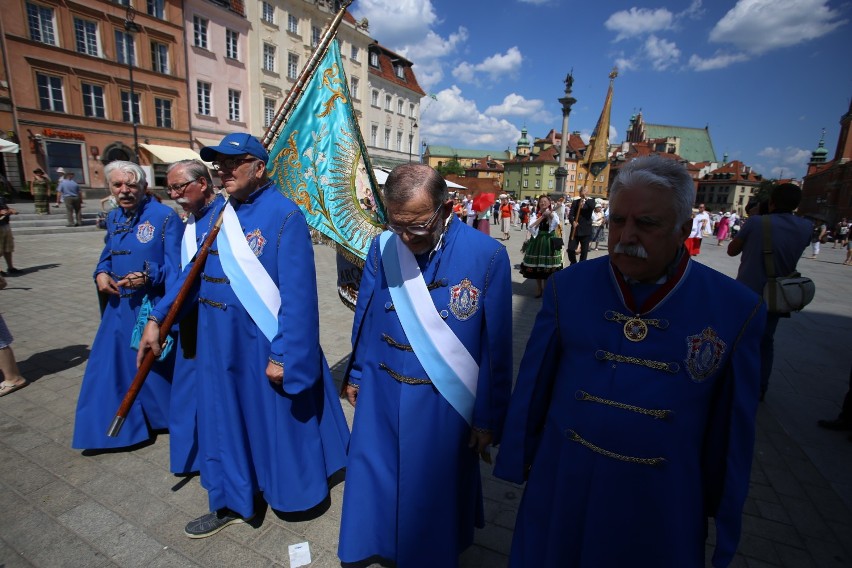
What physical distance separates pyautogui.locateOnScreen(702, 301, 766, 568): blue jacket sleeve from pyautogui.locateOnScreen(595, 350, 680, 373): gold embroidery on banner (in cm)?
20

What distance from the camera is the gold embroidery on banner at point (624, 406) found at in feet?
4.70

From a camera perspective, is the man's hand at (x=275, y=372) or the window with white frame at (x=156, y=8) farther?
the window with white frame at (x=156, y=8)

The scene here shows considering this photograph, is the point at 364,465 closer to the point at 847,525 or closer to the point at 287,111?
the point at 287,111

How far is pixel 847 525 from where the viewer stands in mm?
2869

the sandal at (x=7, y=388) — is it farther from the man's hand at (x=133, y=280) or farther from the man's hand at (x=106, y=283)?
the man's hand at (x=133, y=280)

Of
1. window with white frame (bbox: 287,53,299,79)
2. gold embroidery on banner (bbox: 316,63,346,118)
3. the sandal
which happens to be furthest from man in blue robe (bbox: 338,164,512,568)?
window with white frame (bbox: 287,53,299,79)

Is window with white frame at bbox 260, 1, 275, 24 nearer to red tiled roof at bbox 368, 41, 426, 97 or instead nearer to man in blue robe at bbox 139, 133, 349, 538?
red tiled roof at bbox 368, 41, 426, 97

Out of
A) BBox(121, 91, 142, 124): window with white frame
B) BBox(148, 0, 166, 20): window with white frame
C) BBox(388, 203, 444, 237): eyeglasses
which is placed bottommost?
BBox(388, 203, 444, 237): eyeglasses

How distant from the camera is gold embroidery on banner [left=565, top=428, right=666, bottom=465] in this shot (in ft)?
4.79

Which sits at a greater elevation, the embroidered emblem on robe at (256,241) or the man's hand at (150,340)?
the embroidered emblem on robe at (256,241)

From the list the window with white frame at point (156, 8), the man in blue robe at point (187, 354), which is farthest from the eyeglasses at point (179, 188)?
the window with white frame at point (156, 8)

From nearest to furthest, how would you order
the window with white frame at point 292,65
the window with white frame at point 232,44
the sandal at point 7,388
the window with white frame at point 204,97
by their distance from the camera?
1. the sandal at point 7,388
2. the window with white frame at point 204,97
3. the window with white frame at point 232,44
4. the window with white frame at point 292,65

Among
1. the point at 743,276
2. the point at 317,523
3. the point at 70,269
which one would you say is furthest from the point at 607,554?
the point at 70,269

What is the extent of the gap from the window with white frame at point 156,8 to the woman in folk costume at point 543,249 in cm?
2997
